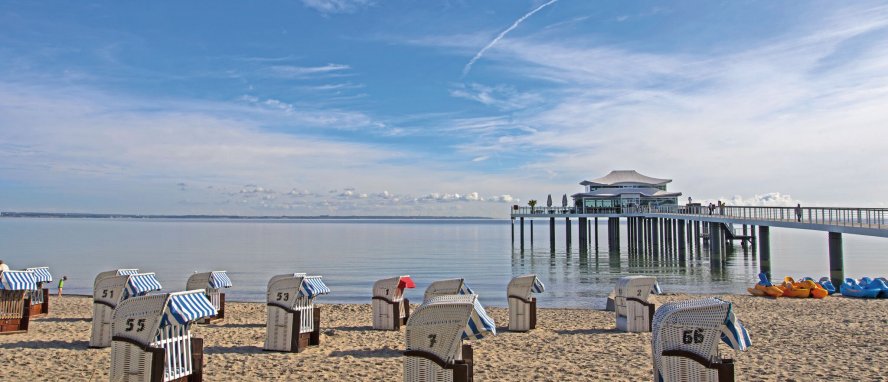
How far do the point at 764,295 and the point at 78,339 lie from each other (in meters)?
17.4

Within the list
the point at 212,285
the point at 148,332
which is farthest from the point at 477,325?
the point at 212,285

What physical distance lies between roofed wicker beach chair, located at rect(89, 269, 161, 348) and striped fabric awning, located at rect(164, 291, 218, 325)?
3869 mm

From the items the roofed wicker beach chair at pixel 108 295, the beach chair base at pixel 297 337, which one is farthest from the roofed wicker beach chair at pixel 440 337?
the roofed wicker beach chair at pixel 108 295

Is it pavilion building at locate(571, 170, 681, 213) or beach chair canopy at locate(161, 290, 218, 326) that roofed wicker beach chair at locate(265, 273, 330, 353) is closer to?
beach chair canopy at locate(161, 290, 218, 326)

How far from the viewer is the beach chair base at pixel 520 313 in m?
12.0

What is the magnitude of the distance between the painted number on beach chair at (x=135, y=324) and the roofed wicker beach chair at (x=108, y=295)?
3791 millimetres

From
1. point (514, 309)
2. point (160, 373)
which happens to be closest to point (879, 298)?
point (514, 309)

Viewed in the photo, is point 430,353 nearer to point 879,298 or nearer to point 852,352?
point 852,352

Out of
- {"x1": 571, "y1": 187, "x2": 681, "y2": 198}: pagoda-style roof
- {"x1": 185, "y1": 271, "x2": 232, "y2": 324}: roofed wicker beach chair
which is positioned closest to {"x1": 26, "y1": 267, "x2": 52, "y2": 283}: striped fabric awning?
{"x1": 185, "y1": 271, "x2": 232, "y2": 324}: roofed wicker beach chair

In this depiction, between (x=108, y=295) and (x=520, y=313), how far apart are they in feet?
22.5

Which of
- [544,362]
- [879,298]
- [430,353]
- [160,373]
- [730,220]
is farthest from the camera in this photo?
[730,220]

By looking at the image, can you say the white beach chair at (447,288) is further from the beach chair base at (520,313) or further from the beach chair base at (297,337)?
the beach chair base at (297,337)

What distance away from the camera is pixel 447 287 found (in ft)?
37.0

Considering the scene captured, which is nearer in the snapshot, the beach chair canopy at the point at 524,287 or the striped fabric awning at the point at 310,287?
the striped fabric awning at the point at 310,287
